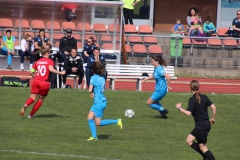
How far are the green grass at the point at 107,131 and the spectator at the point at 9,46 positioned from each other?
457 cm

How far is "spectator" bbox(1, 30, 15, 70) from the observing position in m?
25.2

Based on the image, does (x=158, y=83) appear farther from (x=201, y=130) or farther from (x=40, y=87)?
(x=201, y=130)

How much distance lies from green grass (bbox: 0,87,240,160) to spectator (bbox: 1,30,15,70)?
457 centimetres

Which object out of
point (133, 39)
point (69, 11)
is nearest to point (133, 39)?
point (133, 39)

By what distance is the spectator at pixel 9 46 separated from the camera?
82.6ft

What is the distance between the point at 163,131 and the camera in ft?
49.0

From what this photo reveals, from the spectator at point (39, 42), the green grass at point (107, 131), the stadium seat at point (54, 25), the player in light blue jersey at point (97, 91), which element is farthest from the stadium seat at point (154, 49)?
the player in light blue jersey at point (97, 91)

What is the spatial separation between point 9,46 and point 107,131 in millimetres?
11774

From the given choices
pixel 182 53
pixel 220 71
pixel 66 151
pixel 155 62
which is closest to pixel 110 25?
pixel 182 53

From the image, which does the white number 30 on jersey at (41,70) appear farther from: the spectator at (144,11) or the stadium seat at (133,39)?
the spectator at (144,11)

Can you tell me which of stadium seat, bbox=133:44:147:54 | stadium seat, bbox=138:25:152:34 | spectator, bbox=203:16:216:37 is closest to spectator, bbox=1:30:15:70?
stadium seat, bbox=133:44:147:54

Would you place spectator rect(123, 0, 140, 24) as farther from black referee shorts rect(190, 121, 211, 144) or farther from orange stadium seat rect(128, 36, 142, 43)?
black referee shorts rect(190, 121, 211, 144)

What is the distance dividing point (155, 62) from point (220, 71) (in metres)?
10.5

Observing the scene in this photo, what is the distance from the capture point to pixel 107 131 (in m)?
14.7
